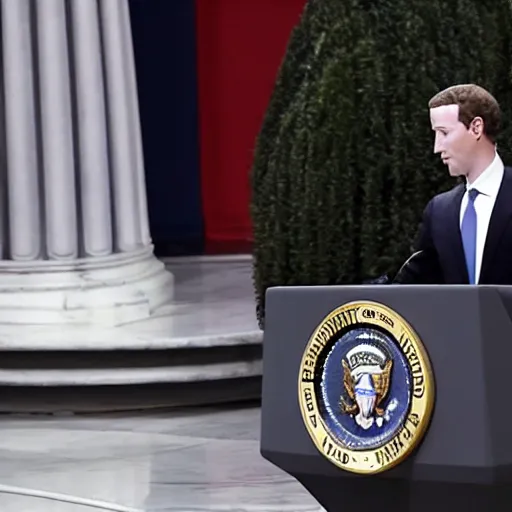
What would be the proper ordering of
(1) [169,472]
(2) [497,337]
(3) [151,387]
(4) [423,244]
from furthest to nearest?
1. (3) [151,387]
2. (1) [169,472]
3. (4) [423,244]
4. (2) [497,337]

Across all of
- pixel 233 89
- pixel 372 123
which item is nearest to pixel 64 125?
pixel 372 123

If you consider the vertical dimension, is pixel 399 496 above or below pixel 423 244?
below

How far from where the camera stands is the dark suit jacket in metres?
3.26

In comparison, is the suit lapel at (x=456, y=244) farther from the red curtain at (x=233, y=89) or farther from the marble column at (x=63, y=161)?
the red curtain at (x=233, y=89)

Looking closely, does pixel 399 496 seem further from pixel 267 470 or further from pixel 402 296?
pixel 267 470

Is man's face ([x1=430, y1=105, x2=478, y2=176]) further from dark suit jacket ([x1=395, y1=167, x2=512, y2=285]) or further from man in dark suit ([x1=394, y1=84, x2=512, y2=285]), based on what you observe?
dark suit jacket ([x1=395, y1=167, x2=512, y2=285])

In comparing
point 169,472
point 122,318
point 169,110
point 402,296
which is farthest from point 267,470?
point 169,110

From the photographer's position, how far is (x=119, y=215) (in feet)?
22.4

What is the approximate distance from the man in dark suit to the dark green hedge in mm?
1685

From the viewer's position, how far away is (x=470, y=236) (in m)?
3.30

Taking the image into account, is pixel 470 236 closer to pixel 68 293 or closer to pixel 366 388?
pixel 366 388

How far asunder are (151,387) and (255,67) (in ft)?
16.1

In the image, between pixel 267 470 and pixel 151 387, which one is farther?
pixel 151 387

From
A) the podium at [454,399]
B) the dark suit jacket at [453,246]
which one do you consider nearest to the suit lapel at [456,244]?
the dark suit jacket at [453,246]
